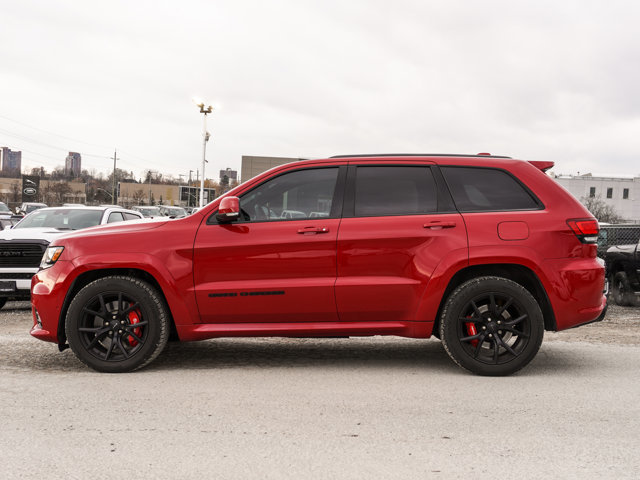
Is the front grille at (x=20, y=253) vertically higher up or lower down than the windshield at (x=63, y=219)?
lower down

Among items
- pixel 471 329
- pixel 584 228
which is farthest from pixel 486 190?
A: pixel 471 329

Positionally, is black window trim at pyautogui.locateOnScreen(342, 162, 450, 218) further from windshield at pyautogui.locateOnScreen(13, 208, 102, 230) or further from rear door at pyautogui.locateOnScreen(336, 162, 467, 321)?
windshield at pyautogui.locateOnScreen(13, 208, 102, 230)

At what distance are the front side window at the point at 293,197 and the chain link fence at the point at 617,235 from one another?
9.15m

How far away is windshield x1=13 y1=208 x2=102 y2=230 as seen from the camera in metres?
11.1

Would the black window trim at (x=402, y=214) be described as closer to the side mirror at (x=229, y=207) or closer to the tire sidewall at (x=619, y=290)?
the side mirror at (x=229, y=207)

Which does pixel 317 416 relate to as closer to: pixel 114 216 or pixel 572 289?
pixel 572 289

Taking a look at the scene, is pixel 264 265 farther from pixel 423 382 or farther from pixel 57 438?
pixel 57 438

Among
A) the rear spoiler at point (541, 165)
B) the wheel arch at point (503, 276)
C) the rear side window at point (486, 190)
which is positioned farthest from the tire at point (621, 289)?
the rear side window at point (486, 190)

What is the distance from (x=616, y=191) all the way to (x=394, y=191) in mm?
100704

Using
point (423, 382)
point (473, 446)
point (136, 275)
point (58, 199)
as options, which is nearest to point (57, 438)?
point (136, 275)

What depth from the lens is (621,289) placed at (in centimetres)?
1096

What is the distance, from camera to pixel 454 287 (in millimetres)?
5328

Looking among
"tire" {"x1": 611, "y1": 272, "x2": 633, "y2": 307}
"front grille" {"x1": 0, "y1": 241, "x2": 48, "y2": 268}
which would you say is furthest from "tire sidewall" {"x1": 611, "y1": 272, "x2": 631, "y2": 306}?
"front grille" {"x1": 0, "y1": 241, "x2": 48, "y2": 268}

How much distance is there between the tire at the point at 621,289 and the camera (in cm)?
1070
